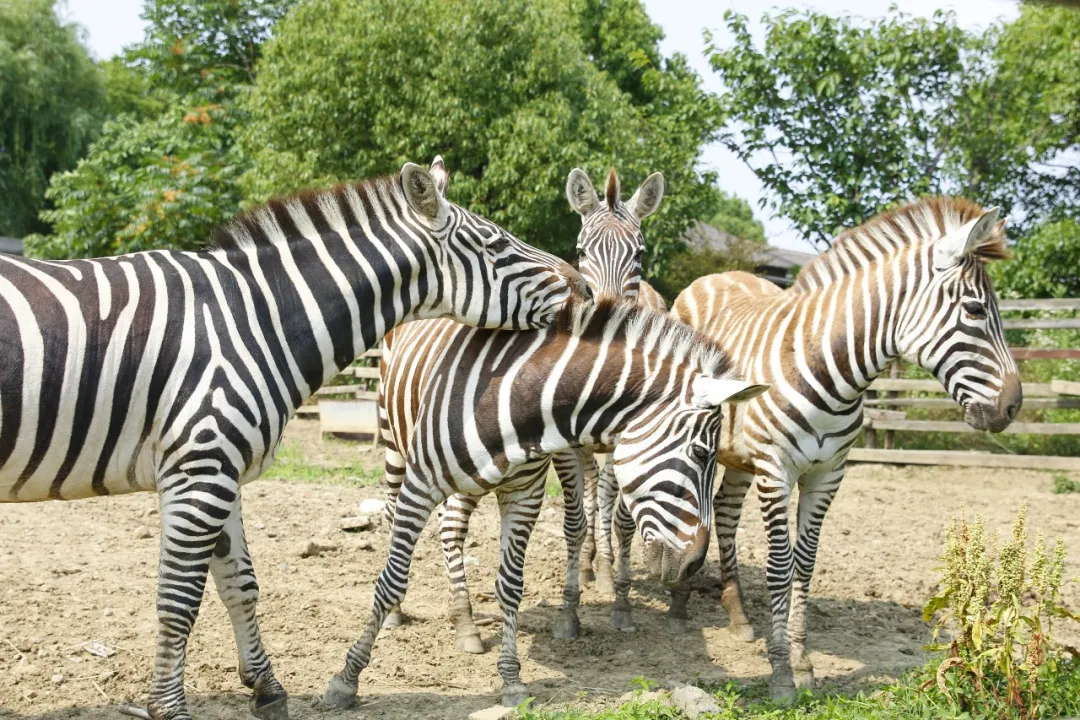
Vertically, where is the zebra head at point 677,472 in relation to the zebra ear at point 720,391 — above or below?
below

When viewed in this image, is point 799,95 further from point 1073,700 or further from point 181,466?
point 181,466

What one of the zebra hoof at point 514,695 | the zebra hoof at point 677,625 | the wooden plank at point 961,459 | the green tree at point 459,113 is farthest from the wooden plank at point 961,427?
the zebra hoof at point 514,695

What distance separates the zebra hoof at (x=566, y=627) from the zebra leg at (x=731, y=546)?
1116mm

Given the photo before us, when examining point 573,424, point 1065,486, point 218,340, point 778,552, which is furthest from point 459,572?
point 1065,486

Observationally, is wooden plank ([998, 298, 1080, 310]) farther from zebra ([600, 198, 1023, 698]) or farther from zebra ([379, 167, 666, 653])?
zebra ([600, 198, 1023, 698])

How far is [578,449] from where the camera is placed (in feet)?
22.6

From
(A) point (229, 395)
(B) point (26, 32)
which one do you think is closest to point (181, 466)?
(A) point (229, 395)

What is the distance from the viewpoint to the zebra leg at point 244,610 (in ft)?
15.6

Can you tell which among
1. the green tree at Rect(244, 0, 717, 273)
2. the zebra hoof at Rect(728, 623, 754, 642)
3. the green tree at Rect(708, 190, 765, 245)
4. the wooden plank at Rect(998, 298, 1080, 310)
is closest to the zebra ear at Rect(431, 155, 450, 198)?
the zebra hoof at Rect(728, 623, 754, 642)

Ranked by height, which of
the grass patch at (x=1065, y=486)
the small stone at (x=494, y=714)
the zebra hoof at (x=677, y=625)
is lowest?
the zebra hoof at (x=677, y=625)

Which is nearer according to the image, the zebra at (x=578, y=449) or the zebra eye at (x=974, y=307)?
the zebra eye at (x=974, y=307)

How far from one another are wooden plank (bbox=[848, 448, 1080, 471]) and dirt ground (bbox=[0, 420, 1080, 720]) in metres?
3.27

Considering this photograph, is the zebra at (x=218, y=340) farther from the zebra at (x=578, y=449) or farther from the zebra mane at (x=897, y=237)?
the zebra mane at (x=897, y=237)

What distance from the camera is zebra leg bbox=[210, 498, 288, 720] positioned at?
4742 mm
